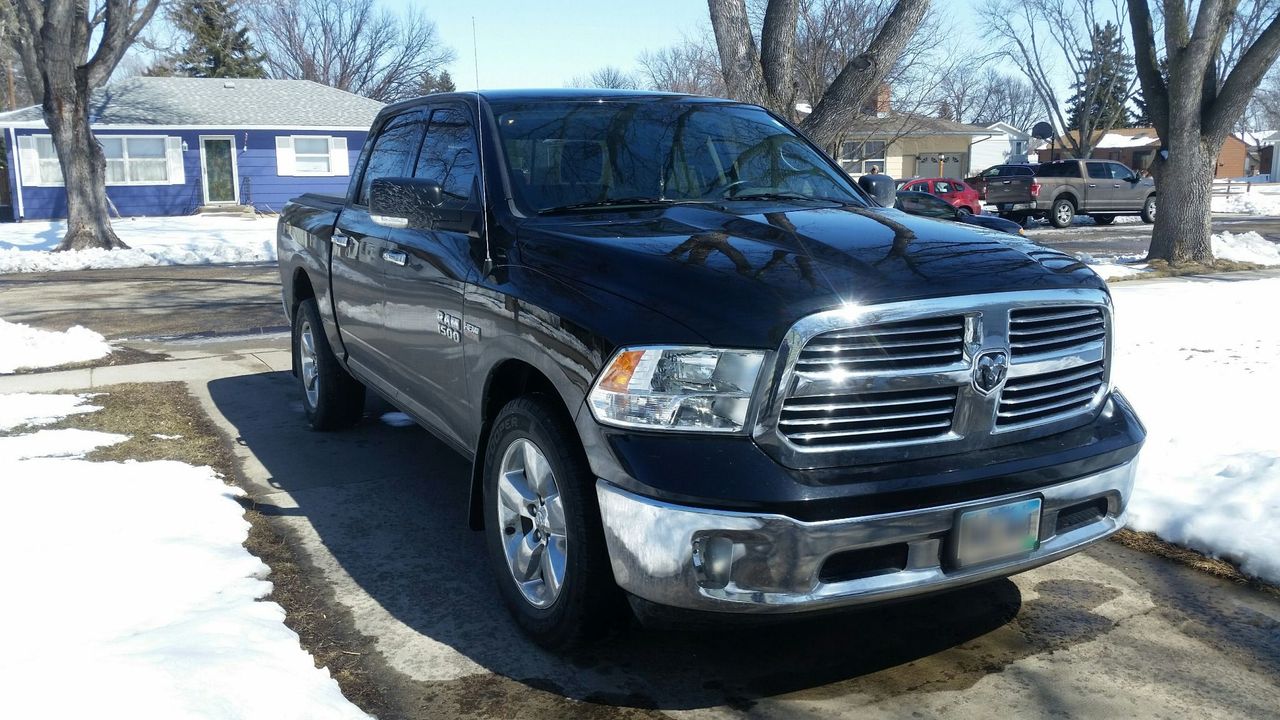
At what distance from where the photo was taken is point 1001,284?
306 cm

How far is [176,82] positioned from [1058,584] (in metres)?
34.9

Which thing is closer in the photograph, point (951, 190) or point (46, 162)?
point (951, 190)

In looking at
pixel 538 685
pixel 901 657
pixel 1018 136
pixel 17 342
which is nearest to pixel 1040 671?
pixel 901 657

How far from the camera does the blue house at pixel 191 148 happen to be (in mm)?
29172

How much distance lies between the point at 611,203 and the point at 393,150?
1.89 meters

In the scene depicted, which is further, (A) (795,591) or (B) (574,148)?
(B) (574,148)

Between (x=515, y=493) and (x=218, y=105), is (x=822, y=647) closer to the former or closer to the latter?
(x=515, y=493)

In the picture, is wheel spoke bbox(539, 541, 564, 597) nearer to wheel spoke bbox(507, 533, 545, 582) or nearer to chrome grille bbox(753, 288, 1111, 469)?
wheel spoke bbox(507, 533, 545, 582)

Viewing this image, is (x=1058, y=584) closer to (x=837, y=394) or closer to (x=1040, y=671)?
(x=1040, y=671)

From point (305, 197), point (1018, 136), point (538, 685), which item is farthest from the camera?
point (1018, 136)

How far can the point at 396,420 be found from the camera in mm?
6715

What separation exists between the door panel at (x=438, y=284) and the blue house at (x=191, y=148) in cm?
2797

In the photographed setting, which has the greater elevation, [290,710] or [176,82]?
[176,82]

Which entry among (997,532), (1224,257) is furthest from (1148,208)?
(997,532)
